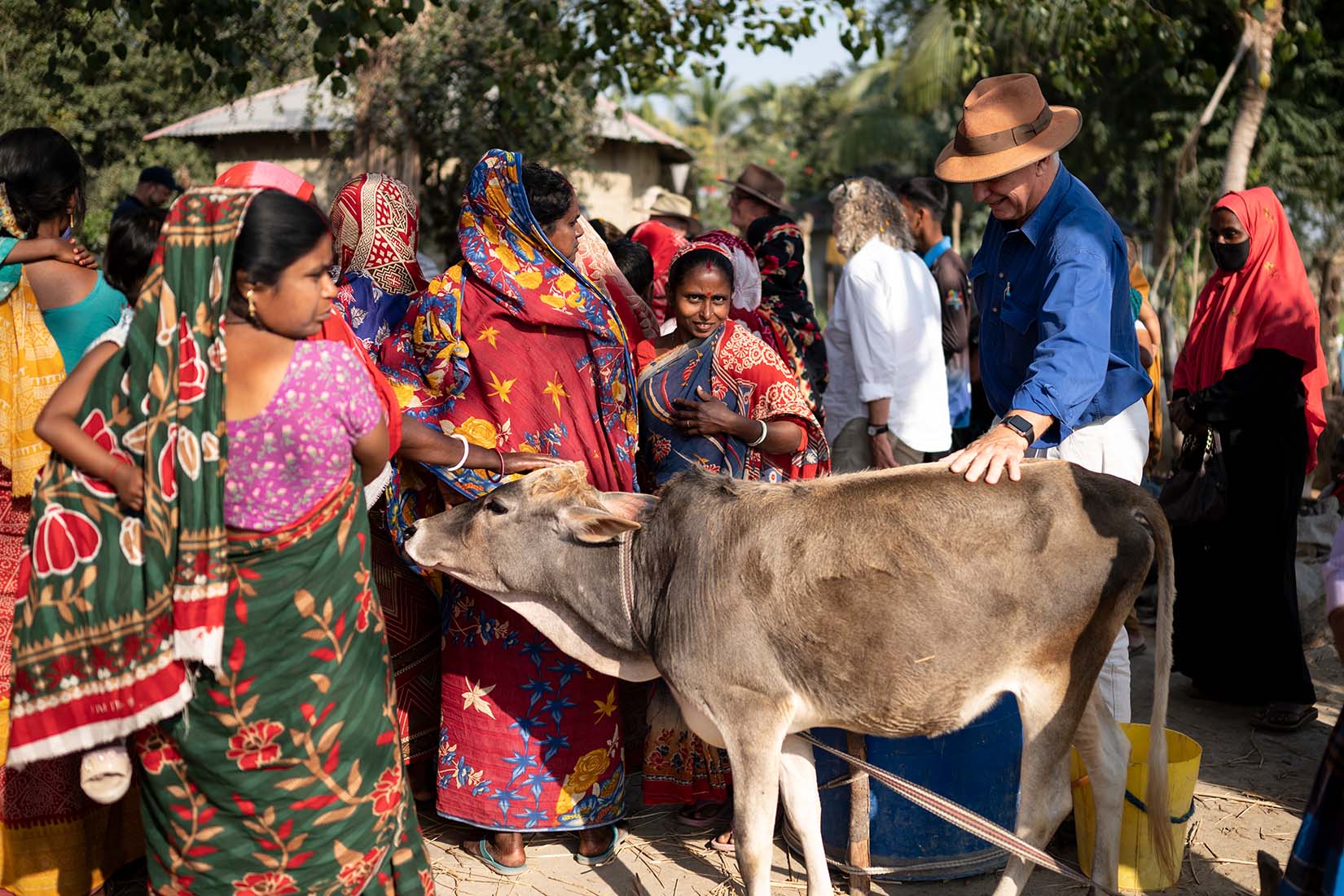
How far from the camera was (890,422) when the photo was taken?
6.45 metres

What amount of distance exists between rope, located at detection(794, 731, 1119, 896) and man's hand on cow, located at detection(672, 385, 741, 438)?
1110mm

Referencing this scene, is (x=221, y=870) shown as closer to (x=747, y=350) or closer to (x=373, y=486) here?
(x=373, y=486)

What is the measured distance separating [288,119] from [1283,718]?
17.7 meters

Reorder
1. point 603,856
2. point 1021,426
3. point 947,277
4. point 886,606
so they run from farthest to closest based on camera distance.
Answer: point 947,277 → point 603,856 → point 1021,426 → point 886,606

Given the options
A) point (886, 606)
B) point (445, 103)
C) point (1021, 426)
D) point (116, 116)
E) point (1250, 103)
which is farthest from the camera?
point (116, 116)

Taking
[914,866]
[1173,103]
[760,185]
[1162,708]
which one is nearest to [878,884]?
[914,866]

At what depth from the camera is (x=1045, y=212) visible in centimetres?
411

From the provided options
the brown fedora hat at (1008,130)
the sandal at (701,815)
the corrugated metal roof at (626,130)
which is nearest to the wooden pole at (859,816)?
the sandal at (701,815)

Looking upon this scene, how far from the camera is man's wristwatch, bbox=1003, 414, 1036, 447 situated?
11.9ft

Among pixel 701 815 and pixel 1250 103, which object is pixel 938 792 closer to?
pixel 701 815

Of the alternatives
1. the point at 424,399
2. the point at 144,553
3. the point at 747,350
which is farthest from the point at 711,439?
the point at 144,553

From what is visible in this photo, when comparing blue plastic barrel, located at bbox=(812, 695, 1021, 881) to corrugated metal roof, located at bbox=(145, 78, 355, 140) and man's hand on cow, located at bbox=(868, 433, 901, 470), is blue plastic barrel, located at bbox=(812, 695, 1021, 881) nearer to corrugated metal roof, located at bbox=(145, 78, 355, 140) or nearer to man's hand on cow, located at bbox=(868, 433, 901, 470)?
man's hand on cow, located at bbox=(868, 433, 901, 470)

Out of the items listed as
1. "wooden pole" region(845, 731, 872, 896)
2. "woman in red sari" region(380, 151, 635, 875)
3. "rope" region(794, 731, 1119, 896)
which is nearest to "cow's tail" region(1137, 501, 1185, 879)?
"rope" region(794, 731, 1119, 896)

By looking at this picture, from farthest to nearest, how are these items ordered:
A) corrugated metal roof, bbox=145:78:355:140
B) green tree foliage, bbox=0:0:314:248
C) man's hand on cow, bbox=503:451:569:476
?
corrugated metal roof, bbox=145:78:355:140, green tree foliage, bbox=0:0:314:248, man's hand on cow, bbox=503:451:569:476
